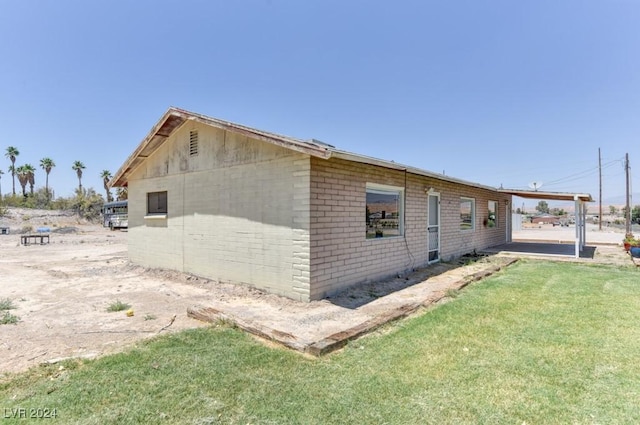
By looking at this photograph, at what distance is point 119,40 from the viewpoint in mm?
11086

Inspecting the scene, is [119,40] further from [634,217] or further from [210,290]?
[634,217]

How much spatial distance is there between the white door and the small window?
814cm

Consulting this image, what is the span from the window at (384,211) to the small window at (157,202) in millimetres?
6181

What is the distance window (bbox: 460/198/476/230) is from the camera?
12.5m

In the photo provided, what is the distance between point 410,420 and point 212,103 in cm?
1426

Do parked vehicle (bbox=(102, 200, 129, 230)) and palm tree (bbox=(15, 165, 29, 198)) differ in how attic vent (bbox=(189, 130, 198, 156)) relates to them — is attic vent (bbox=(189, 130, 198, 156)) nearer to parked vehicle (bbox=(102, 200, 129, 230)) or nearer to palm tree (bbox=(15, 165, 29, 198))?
parked vehicle (bbox=(102, 200, 129, 230))

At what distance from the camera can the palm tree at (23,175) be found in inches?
2176

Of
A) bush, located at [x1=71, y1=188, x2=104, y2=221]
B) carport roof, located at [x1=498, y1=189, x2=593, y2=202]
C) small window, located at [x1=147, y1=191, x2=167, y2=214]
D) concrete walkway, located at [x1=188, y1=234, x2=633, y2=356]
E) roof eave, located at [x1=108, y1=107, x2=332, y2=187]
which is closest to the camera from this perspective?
concrete walkway, located at [x1=188, y1=234, x2=633, y2=356]

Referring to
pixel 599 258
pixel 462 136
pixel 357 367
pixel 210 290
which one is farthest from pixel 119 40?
pixel 462 136

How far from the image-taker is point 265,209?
6809 mm

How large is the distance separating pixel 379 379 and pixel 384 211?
17.8 feet

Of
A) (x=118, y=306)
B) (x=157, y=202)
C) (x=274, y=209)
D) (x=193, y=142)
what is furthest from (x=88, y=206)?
(x=274, y=209)

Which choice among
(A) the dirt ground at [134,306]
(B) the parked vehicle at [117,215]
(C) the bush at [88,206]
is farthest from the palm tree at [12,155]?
(A) the dirt ground at [134,306]

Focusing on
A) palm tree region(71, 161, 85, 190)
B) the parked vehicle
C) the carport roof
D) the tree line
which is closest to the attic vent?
the carport roof
